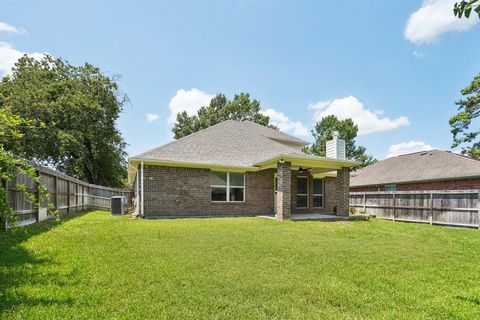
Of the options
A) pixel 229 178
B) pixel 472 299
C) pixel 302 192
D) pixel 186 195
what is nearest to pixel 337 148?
pixel 302 192

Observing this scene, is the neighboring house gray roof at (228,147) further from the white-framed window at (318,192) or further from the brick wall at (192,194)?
the white-framed window at (318,192)

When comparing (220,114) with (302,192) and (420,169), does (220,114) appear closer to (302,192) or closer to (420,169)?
(302,192)

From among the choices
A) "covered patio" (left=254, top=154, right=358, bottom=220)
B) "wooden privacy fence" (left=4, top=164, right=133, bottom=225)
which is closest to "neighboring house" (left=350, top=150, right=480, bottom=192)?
"covered patio" (left=254, top=154, right=358, bottom=220)

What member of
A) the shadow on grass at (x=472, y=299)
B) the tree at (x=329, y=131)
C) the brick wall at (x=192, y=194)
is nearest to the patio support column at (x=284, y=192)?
the brick wall at (x=192, y=194)

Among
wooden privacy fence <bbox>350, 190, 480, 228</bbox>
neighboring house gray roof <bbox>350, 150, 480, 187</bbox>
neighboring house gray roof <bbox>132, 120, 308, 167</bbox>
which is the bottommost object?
wooden privacy fence <bbox>350, 190, 480, 228</bbox>

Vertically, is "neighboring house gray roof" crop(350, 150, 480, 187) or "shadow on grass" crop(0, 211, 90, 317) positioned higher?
"neighboring house gray roof" crop(350, 150, 480, 187)

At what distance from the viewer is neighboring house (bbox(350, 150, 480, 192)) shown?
1675 cm

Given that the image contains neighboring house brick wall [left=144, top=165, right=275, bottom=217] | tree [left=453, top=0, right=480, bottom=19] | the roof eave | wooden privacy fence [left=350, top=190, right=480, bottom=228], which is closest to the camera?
tree [left=453, top=0, right=480, bottom=19]

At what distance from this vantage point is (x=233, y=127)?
18594 mm

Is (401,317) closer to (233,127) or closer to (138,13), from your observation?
(138,13)

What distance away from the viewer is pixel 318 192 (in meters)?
17.1

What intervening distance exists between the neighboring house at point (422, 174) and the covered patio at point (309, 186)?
635cm

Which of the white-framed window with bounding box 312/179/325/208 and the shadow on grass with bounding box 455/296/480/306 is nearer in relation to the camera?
the shadow on grass with bounding box 455/296/480/306

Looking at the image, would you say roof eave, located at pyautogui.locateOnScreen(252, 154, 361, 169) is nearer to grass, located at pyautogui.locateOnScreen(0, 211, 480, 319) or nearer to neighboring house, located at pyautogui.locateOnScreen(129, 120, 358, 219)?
neighboring house, located at pyautogui.locateOnScreen(129, 120, 358, 219)
